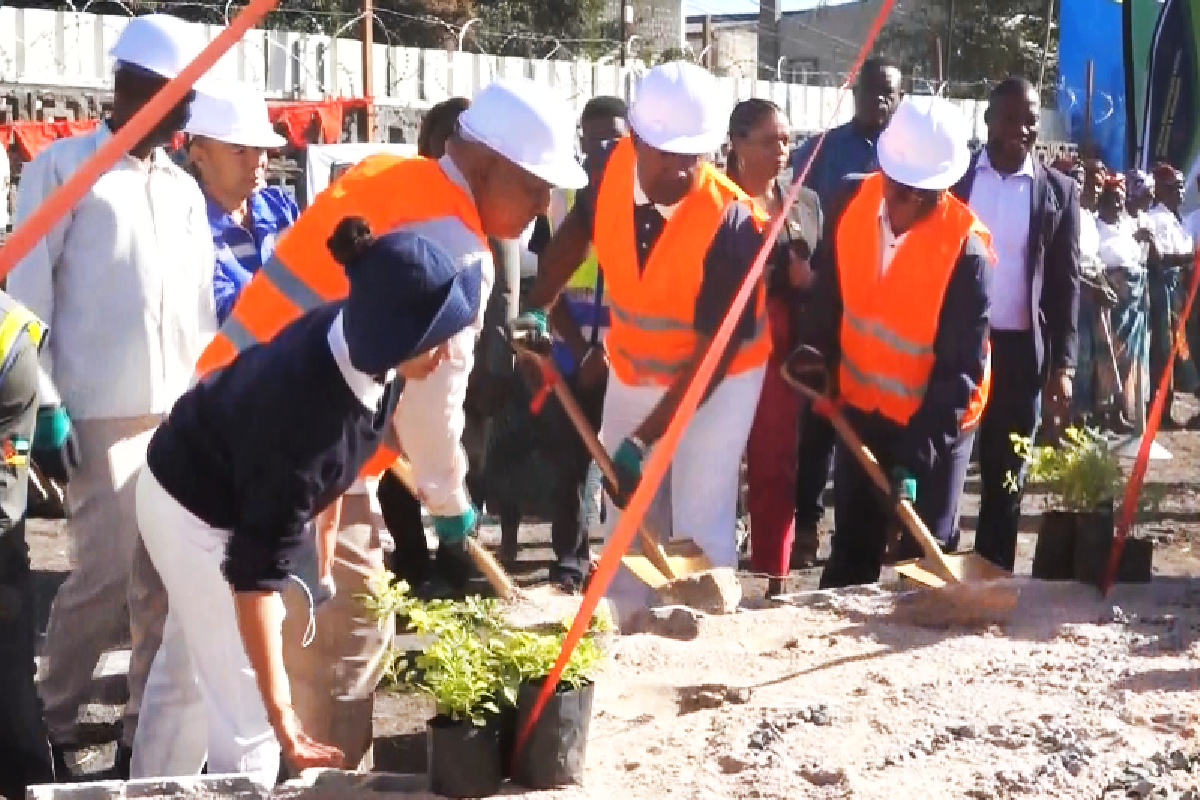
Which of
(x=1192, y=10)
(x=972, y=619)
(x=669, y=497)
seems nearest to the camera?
(x=972, y=619)

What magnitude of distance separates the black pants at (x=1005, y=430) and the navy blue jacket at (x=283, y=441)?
3.72m

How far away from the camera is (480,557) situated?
474cm

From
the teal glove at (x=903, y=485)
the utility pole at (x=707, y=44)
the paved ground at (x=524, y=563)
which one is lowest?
the paved ground at (x=524, y=563)

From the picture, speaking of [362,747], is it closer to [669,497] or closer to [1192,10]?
[669,497]

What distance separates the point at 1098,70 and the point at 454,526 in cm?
1223

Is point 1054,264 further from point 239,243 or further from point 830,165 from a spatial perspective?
point 239,243

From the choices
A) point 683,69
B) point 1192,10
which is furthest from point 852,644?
point 1192,10

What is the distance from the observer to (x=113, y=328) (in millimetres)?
4410

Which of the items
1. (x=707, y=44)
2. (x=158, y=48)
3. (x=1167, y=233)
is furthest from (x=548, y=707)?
(x=707, y=44)

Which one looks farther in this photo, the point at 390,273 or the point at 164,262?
A: the point at 164,262

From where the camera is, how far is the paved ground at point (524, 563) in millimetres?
4566

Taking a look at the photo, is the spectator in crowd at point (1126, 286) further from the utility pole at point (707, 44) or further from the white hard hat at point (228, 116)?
the utility pole at point (707, 44)

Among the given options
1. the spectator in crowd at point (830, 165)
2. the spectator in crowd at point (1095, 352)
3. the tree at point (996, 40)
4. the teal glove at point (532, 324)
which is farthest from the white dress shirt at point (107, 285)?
the tree at point (996, 40)

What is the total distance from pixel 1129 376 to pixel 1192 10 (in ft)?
14.6
